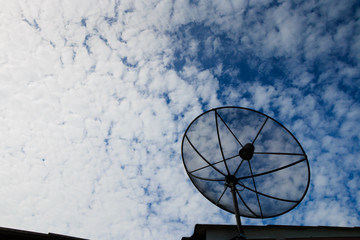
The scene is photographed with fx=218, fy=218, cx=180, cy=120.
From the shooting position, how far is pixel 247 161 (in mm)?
4441

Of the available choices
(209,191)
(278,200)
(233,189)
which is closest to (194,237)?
(209,191)

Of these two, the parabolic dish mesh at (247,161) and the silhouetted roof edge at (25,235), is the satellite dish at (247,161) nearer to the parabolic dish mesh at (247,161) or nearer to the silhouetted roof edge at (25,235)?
the parabolic dish mesh at (247,161)

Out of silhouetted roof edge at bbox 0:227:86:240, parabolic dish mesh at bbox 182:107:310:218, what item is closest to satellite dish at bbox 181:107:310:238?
parabolic dish mesh at bbox 182:107:310:218

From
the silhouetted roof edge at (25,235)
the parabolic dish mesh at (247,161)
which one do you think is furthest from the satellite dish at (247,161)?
the silhouetted roof edge at (25,235)

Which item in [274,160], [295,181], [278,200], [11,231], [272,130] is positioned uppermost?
[272,130]

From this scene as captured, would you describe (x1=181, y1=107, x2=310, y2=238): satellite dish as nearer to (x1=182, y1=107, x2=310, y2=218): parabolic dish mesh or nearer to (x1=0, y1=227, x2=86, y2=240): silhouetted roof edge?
(x1=182, y1=107, x2=310, y2=218): parabolic dish mesh

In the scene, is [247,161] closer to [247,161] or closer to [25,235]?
[247,161]

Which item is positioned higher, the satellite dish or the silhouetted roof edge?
the satellite dish

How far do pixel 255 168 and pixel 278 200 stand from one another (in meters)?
0.74

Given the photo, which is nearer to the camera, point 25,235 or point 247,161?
point 25,235

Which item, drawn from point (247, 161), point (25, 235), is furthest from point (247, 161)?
point (25, 235)

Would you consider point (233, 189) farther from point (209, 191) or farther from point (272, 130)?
point (272, 130)

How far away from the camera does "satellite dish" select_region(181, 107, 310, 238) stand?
4.29 m

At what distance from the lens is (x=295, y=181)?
4.28 metres
